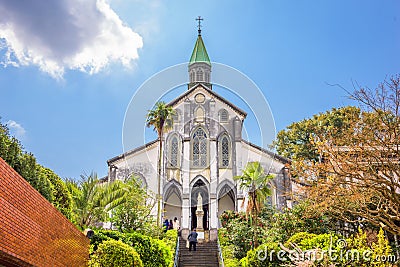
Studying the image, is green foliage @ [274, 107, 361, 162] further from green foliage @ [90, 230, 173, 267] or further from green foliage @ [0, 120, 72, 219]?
green foliage @ [0, 120, 72, 219]

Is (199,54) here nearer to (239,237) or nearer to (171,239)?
(171,239)

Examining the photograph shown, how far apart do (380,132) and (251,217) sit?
29.2 ft

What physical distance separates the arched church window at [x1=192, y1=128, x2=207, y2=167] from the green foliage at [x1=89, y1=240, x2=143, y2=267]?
716 inches

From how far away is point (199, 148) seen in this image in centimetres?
3069

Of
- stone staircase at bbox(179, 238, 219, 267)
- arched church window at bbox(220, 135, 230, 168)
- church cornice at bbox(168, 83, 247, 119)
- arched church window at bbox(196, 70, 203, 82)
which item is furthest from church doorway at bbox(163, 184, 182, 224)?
arched church window at bbox(196, 70, 203, 82)

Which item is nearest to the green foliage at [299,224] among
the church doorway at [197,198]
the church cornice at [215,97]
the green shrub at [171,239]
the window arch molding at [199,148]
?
the green shrub at [171,239]

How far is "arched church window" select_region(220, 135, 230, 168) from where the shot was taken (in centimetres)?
3000

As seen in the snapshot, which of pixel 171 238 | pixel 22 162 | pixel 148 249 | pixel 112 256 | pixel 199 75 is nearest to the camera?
pixel 22 162

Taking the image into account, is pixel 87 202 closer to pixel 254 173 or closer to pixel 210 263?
pixel 210 263

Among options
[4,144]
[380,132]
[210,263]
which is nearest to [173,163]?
[210,263]

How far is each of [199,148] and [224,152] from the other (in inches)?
73.3

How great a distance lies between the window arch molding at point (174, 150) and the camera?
2993cm

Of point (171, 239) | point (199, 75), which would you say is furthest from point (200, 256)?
point (199, 75)

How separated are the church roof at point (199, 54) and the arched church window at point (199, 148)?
9.75m
